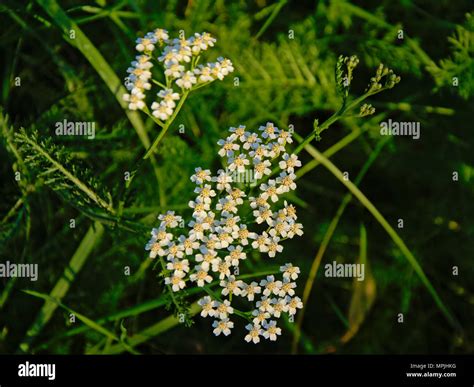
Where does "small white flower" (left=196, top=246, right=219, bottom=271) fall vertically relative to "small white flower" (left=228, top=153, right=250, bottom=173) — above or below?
below

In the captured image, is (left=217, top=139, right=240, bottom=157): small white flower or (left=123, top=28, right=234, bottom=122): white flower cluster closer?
(left=123, top=28, right=234, bottom=122): white flower cluster

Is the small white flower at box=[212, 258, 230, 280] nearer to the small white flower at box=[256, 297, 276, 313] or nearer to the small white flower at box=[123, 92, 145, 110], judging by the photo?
the small white flower at box=[256, 297, 276, 313]

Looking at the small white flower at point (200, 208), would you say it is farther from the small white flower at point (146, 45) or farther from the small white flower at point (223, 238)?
the small white flower at point (146, 45)

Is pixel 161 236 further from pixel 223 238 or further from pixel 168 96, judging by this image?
pixel 168 96

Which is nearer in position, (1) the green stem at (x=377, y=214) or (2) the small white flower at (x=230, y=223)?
(2) the small white flower at (x=230, y=223)

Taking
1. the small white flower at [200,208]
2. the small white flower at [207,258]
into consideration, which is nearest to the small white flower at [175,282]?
the small white flower at [207,258]

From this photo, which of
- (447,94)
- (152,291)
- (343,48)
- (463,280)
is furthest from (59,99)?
(463,280)

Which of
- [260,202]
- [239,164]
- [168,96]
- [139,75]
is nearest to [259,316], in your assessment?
[260,202]

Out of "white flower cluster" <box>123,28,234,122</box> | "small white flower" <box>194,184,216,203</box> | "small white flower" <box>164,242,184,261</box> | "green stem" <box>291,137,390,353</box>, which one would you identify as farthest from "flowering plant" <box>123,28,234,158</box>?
"green stem" <box>291,137,390,353</box>

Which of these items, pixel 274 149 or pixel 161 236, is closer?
pixel 161 236
